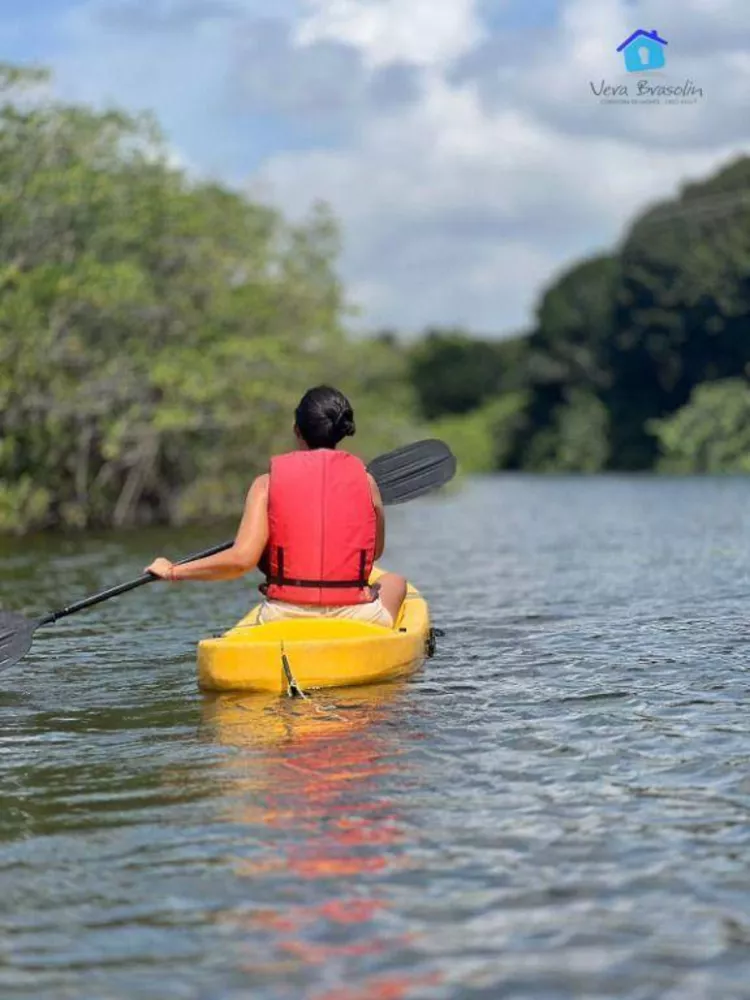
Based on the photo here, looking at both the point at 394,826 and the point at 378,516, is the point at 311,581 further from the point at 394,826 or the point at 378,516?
the point at 394,826

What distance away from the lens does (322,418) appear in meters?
7.98

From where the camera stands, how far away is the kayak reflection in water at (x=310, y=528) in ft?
26.0

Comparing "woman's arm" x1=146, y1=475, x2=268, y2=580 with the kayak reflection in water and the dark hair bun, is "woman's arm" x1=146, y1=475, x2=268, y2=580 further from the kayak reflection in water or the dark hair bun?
the dark hair bun

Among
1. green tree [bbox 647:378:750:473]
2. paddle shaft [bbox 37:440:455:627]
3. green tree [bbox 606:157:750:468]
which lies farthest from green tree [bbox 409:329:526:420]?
paddle shaft [bbox 37:440:455:627]

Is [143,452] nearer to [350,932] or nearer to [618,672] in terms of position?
[618,672]

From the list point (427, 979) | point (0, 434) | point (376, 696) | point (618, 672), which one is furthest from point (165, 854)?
point (0, 434)

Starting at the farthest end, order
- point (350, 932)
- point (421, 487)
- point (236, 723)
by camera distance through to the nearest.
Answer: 1. point (421, 487)
2. point (236, 723)
3. point (350, 932)

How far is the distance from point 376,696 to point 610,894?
3.36 m

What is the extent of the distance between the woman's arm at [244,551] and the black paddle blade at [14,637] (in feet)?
3.96

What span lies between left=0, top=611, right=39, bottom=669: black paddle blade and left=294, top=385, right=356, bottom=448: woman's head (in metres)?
2.03

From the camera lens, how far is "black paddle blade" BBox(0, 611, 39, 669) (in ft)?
28.7

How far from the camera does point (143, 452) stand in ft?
85.1

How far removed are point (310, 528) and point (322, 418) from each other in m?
0.56

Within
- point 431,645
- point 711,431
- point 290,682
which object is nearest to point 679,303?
point 711,431
